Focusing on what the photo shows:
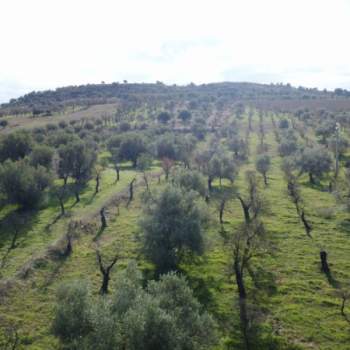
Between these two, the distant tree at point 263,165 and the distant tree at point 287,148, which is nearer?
the distant tree at point 263,165

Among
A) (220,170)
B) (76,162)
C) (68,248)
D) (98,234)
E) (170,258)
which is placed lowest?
(98,234)

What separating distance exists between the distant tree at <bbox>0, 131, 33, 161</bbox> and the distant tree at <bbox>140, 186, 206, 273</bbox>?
58.4m

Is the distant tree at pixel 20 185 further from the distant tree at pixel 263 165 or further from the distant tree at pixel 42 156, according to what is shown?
the distant tree at pixel 263 165

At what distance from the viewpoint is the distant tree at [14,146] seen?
287 ft

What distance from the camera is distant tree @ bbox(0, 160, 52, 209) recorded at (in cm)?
6134

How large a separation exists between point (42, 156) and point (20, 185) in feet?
65.4

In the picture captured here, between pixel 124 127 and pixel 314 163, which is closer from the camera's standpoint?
pixel 314 163

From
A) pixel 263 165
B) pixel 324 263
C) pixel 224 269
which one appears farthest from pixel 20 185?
pixel 263 165

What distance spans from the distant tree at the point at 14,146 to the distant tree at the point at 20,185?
2531 centimetres

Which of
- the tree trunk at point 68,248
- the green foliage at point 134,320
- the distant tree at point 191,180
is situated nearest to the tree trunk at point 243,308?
the green foliage at point 134,320

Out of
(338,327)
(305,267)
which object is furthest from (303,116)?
(338,327)

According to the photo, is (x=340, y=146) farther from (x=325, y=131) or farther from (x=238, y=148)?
(x=238, y=148)

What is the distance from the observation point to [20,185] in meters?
61.4

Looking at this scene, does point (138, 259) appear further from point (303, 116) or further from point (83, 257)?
point (303, 116)
